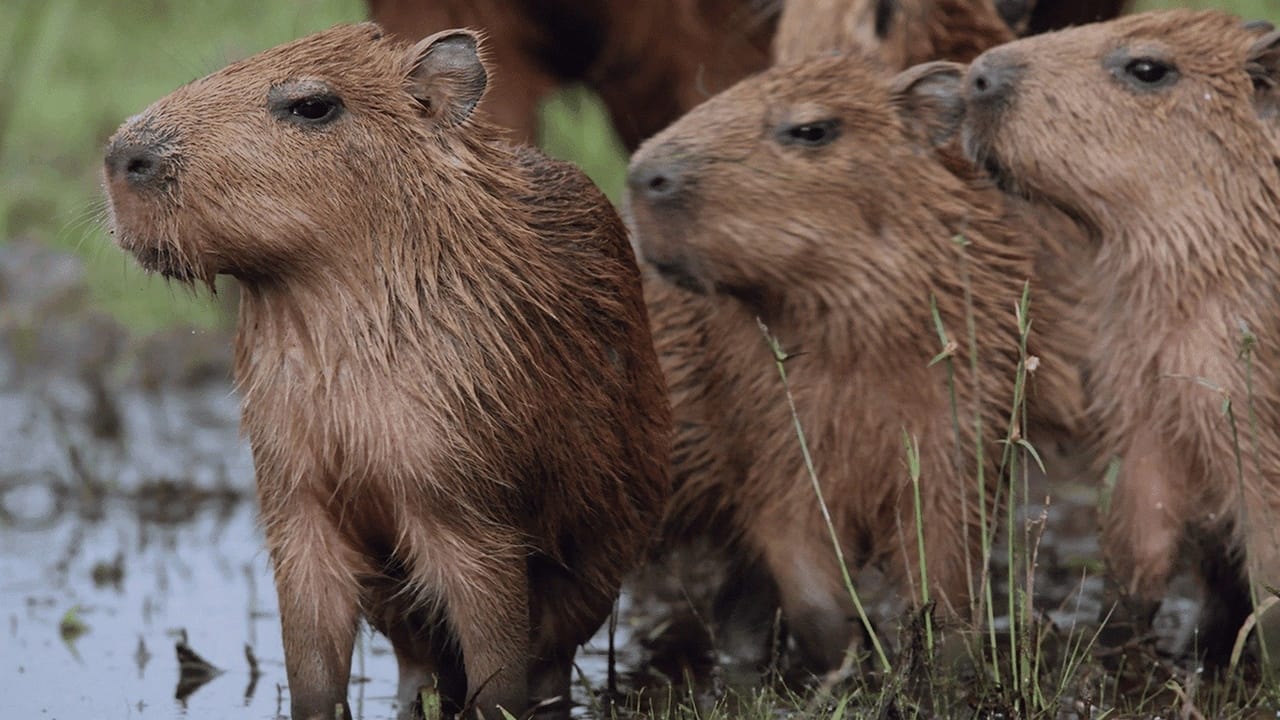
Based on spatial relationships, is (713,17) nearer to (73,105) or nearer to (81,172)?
(81,172)

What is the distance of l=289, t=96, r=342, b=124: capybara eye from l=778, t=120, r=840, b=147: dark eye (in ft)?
3.90

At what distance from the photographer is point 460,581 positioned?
3.95m

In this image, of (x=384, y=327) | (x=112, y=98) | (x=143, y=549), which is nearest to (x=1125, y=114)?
(x=384, y=327)

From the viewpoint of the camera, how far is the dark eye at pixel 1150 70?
15.2ft

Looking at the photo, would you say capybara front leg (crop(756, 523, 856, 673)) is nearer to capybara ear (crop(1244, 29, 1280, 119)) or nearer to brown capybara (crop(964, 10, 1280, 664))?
brown capybara (crop(964, 10, 1280, 664))

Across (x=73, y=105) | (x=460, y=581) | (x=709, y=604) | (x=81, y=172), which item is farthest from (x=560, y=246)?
(x=73, y=105)

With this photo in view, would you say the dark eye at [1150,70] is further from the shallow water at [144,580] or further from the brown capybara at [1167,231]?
the shallow water at [144,580]

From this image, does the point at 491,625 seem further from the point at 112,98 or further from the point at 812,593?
the point at 112,98

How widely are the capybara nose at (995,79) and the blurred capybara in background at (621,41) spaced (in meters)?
1.83

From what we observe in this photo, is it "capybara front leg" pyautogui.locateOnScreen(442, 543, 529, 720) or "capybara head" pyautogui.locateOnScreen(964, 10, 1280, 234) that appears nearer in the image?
"capybara front leg" pyautogui.locateOnScreen(442, 543, 529, 720)

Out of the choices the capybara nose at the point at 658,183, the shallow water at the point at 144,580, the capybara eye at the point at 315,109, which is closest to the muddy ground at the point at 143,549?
the shallow water at the point at 144,580

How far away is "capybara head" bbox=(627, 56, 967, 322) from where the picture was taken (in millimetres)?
4551

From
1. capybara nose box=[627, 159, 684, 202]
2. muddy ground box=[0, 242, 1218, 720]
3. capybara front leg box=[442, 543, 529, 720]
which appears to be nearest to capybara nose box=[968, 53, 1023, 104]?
capybara nose box=[627, 159, 684, 202]

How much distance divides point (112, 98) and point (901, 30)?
543cm
